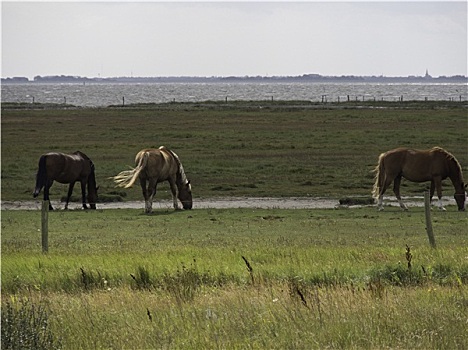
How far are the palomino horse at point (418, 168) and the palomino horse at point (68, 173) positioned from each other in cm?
944

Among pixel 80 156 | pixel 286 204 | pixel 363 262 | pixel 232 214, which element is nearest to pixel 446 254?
pixel 363 262

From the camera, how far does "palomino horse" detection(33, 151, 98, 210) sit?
2808 cm

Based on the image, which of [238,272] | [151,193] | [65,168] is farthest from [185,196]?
[238,272]

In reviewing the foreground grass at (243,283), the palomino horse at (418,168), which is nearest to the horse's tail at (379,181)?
the palomino horse at (418,168)

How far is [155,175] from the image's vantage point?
27312mm

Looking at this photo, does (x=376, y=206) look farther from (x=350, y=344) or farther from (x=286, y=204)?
(x=350, y=344)

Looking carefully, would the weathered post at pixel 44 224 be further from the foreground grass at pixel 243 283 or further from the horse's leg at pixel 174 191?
the horse's leg at pixel 174 191

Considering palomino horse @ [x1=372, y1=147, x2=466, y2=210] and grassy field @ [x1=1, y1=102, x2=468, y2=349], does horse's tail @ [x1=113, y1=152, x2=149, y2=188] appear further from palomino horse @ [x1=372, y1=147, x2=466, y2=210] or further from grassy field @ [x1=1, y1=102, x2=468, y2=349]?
palomino horse @ [x1=372, y1=147, x2=466, y2=210]

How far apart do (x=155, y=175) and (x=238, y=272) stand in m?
13.2

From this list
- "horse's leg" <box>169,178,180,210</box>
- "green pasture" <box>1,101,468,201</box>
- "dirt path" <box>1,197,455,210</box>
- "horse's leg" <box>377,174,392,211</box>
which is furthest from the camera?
"green pasture" <box>1,101,468,201</box>

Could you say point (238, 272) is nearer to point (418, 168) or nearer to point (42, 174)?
point (418, 168)

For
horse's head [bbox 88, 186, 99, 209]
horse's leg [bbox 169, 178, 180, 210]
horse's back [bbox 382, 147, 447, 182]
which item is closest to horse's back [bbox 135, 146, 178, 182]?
horse's leg [bbox 169, 178, 180, 210]

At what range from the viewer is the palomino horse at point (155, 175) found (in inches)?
1056

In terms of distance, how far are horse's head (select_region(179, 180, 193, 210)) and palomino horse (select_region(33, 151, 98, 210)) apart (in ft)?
9.56
